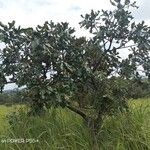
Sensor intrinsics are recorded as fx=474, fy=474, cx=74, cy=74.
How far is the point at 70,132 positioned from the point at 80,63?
920 mm

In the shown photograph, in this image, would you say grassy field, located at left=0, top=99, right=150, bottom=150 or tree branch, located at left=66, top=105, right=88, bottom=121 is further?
tree branch, located at left=66, top=105, right=88, bottom=121

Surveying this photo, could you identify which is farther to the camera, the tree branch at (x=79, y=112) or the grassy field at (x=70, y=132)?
the tree branch at (x=79, y=112)

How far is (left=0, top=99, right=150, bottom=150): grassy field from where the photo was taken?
5426 mm

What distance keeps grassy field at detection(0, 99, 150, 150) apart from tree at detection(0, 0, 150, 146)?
15 cm

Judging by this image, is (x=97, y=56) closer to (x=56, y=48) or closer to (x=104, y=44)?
(x=104, y=44)

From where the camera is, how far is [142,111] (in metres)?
6.11

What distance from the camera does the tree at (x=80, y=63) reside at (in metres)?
5.37

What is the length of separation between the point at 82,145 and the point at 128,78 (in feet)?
3.88

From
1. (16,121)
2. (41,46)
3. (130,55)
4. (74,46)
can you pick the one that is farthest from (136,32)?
(16,121)

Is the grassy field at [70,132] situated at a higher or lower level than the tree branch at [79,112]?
lower

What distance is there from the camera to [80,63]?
5590 millimetres

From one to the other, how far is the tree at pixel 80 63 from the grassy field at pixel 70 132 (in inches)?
5.9

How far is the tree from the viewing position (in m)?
5.37

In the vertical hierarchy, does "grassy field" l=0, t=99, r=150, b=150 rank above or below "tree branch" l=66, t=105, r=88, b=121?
below
